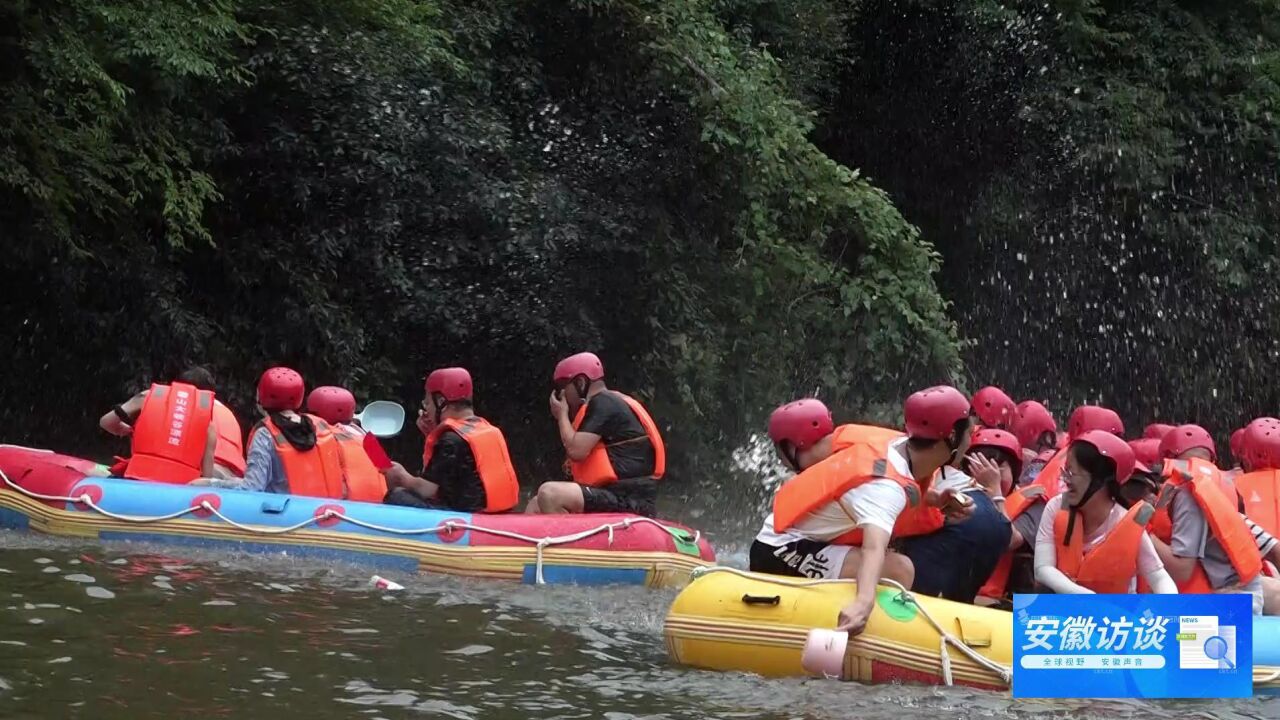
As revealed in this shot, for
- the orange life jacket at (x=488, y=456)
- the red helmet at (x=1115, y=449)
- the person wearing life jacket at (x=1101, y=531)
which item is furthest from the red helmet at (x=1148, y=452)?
the orange life jacket at (x=488, y=456)

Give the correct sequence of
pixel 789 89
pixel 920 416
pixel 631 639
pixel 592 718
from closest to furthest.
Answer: pixel 592 718 < pixel 920 416 < pixel 631 639 < pixel 789 89

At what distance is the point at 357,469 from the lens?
10.3m

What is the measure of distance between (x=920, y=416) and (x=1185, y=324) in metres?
14.7

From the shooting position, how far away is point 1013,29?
19594 millimetres

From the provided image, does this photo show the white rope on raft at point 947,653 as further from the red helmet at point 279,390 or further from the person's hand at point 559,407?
the red helmet at point 279,390

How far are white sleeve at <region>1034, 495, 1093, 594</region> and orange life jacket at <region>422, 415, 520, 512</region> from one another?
13.2 feet

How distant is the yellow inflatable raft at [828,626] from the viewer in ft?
20.6

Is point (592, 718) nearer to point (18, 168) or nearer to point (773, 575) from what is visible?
point (773, 575)

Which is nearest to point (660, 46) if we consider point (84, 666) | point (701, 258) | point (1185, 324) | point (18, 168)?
point (701, 258)

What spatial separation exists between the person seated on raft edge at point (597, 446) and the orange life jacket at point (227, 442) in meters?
2.16

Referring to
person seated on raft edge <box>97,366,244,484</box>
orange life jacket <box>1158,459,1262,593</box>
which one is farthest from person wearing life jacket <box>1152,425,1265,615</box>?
person seated on raft edge <box>97,366,244,484</box>

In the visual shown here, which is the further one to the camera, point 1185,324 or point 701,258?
point 1185,324

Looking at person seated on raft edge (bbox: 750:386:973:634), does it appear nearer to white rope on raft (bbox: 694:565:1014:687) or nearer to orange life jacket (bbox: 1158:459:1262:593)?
white rope on raft (bbox: 694:565:1014:687)

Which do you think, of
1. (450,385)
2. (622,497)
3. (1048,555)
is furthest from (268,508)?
(1048,555)
